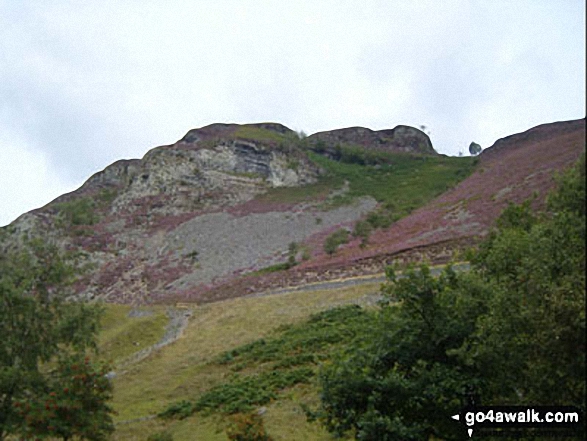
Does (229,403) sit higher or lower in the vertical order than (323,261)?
lower

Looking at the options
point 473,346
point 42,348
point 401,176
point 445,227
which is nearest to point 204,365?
point 42,348

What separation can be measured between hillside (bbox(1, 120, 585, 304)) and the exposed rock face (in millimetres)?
508

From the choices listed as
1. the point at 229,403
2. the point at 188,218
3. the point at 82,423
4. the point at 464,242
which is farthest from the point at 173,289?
the point at 82,423

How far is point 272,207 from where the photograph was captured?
93.1 meters

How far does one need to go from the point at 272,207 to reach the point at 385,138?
64980 mm

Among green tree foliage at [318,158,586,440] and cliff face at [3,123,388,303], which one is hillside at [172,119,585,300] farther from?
green tree foliage at [318,158,586,440]

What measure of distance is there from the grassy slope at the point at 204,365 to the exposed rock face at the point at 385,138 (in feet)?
343

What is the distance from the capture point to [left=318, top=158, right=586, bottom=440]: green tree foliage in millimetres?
8328

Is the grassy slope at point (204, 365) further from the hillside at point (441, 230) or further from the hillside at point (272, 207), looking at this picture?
the hillside at point (272, 207)

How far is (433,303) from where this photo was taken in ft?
40.9

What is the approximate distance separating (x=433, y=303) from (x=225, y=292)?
4288cm

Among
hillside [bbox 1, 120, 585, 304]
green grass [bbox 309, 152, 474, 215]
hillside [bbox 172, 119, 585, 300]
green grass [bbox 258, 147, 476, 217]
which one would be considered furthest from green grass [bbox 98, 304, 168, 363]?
green grass [bbox 309, 152, 474, 215]

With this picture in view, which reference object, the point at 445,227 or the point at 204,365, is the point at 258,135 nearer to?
the point at 445,227

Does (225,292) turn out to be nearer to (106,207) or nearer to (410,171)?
(106,207)
